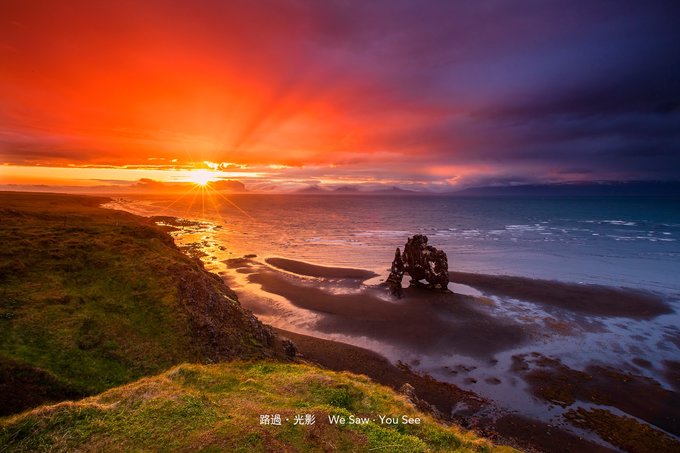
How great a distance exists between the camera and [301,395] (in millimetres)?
15609

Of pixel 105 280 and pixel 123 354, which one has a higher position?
pixel 105 280

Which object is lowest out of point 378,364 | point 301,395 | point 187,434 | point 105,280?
point 378,364

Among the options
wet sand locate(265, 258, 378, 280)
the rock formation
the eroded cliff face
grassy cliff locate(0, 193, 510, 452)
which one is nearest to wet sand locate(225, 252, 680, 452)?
wet sand locate(265, 258, 378, 280)

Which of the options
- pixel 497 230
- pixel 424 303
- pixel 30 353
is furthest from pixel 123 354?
pixel 497 230

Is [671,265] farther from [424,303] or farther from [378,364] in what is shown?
[378,364]

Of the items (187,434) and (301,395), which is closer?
(187,434)

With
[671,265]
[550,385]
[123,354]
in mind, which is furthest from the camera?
[671,265]

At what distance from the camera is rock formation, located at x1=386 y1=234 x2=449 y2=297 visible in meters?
53.6

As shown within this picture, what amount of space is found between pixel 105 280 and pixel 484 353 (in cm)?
3363

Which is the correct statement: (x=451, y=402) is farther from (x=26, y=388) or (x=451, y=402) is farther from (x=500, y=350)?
(x=26, y=388)

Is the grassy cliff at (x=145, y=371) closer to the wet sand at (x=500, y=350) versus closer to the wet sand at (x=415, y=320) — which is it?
the wet sand at (x=500, y=350)

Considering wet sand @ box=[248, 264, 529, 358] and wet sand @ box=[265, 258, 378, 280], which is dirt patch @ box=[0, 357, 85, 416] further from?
wet sand @ box=[265, 258, 378, 280]

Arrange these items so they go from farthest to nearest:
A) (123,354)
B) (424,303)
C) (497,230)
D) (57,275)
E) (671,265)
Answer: (497,230)
(671,265)
(424,303)
(57,275)
(123,354)

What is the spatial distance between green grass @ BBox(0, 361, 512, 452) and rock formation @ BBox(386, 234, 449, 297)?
3740cm
